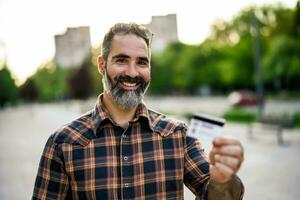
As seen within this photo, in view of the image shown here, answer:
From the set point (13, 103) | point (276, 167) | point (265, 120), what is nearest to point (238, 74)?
point (265, 120)

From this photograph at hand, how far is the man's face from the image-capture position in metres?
2.09

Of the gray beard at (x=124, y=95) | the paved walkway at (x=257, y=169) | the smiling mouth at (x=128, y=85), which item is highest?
the smiling mouth at (x=128, y=85)

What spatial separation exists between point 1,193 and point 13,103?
85.0m

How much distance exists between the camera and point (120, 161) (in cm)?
201

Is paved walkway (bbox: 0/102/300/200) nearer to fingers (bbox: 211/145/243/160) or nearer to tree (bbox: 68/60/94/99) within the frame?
fingers (bbox: 211/145/243/160)

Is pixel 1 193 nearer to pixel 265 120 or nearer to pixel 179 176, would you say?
pixel 179 176

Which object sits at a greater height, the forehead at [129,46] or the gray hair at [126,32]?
the gray hair at [126,32]

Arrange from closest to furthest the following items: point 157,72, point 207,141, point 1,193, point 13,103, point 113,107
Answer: point 207,141
point 113,107
point 1,193
point 157,72
point 13,103

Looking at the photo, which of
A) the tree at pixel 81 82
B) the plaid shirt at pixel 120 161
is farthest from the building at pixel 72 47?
the plaid shirt at pixel 120 161

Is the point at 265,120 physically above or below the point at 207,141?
below

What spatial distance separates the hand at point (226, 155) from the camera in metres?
1.43

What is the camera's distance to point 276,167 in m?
9.33

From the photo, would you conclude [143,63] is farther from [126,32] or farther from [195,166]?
[195,166]

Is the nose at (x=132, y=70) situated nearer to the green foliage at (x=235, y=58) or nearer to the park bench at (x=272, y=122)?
the park bench at (x=272, y=122)
